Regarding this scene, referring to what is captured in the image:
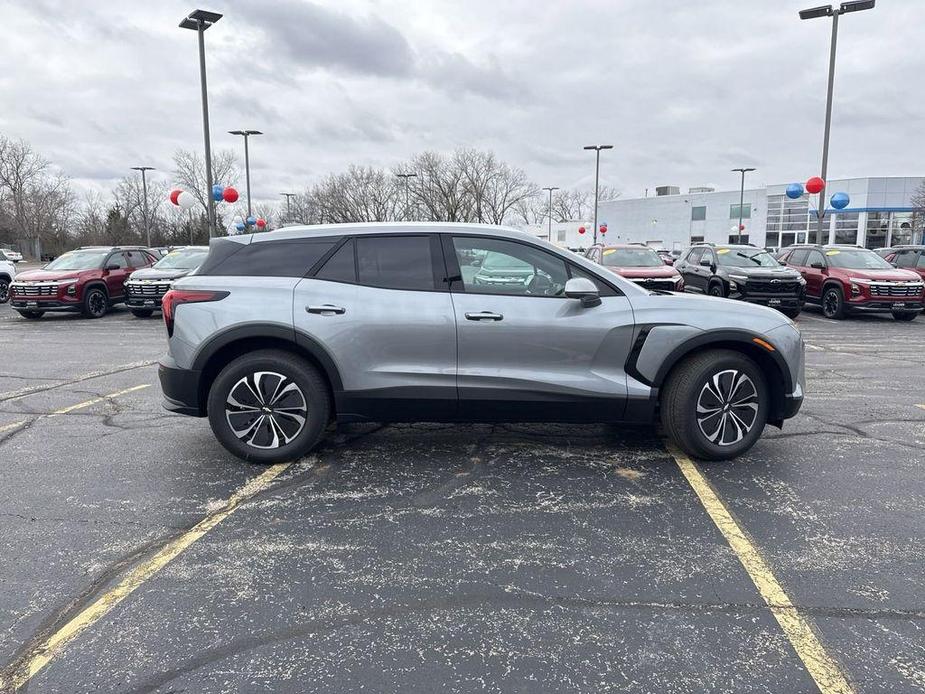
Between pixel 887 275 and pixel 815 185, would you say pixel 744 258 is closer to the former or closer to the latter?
pixel 887 275

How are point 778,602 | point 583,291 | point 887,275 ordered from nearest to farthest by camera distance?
point 778,602
point 583,291
point 887,275

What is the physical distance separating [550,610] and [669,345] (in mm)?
2290

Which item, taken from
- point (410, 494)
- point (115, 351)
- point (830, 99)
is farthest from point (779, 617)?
point (830, 99)

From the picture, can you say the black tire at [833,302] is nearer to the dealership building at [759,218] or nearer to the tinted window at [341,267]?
the tinted window at [341,267]

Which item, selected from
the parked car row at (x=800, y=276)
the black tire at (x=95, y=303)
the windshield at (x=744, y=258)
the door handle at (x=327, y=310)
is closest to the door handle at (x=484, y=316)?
the door handle at (x=327, y=310)

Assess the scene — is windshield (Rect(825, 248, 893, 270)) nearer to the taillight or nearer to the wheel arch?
the wheel arch

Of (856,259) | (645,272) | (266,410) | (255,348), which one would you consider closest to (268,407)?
(266,410)

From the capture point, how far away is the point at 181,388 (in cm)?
464

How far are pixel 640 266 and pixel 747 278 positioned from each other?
2.32 m

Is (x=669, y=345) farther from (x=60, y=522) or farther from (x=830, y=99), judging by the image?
(x=830, y=99)

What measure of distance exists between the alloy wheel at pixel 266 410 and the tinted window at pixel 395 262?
0.94 metres

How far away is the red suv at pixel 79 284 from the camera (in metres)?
14.7

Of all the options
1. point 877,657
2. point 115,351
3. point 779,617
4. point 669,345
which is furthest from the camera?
point 115,351

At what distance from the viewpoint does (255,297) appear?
14.9ft
